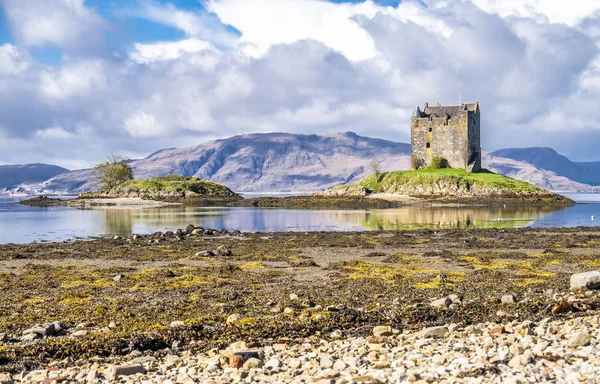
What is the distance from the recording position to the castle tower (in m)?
115

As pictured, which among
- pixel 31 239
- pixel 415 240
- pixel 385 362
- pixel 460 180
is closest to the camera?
pixel 385 362

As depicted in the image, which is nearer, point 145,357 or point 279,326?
point 145,357

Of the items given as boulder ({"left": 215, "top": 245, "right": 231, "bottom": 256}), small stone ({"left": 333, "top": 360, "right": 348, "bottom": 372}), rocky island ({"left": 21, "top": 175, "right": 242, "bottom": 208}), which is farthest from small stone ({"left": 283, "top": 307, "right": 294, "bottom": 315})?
rocky island ({"left": 21, "top": 175, "right": 242, "bottom": 208})

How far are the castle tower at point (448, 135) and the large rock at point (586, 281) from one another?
331 feet

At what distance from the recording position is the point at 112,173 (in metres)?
148

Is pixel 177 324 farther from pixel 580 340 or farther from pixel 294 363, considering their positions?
pixel 580 340

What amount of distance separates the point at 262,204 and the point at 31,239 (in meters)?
65.2

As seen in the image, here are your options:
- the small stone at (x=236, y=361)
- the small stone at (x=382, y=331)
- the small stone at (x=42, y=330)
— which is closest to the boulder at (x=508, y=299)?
the small stone at (x=382, y=331)

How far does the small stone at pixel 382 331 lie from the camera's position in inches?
421

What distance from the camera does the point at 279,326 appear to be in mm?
11633

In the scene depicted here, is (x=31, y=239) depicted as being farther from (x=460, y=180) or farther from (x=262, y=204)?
(x=460, y=180)

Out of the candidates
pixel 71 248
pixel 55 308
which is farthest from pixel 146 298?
pixel 71 248

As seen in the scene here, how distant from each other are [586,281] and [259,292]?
8.62 metres

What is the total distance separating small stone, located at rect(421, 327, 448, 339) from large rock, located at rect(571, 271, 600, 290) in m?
6.91
